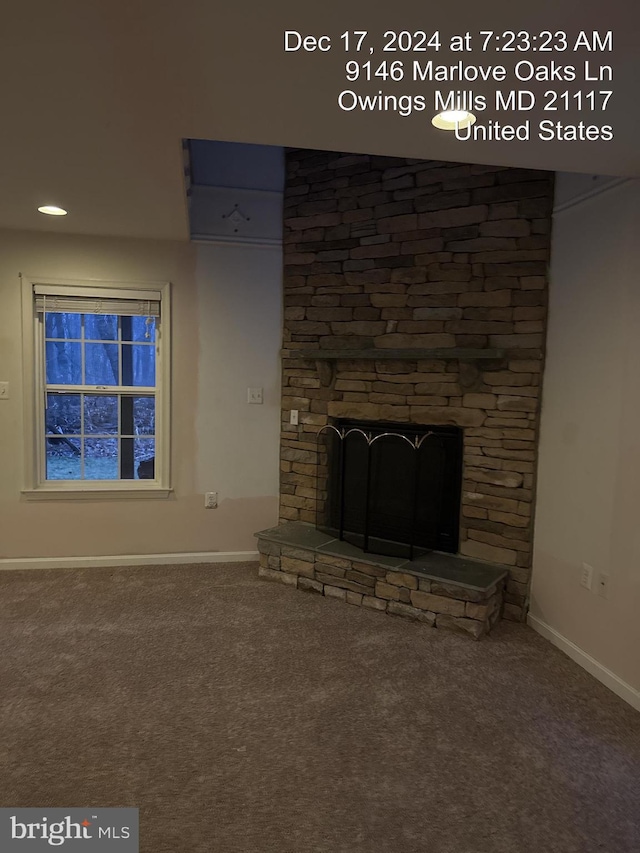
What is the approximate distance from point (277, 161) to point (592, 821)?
385 centimetres

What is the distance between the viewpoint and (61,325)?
3.71 m

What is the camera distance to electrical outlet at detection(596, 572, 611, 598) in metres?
2.53

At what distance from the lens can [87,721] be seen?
210 cm

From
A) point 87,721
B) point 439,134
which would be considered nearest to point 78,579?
point 87,721

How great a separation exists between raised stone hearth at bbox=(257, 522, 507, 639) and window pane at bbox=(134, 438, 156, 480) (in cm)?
→ 96

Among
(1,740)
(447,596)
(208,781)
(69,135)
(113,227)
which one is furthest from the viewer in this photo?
(113,227)

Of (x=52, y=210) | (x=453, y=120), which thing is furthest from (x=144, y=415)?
(x=453, y=120)

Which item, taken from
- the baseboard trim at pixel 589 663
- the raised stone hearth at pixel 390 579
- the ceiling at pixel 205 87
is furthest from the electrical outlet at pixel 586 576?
the ceiling at pixel 205 87

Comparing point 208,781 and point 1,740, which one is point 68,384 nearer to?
point 1,740

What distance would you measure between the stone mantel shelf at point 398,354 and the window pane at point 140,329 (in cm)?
92

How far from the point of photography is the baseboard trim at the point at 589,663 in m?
2.34

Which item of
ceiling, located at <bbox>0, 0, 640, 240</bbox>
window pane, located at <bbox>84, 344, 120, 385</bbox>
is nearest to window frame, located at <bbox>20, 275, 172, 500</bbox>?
window pane, located at <bbox>84, 344, 120, 385</bbox>

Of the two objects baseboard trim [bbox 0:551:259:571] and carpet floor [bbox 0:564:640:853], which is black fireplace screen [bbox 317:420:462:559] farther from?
baseboard trim [bbox 0:551:259:571]

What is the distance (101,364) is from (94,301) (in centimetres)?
42
